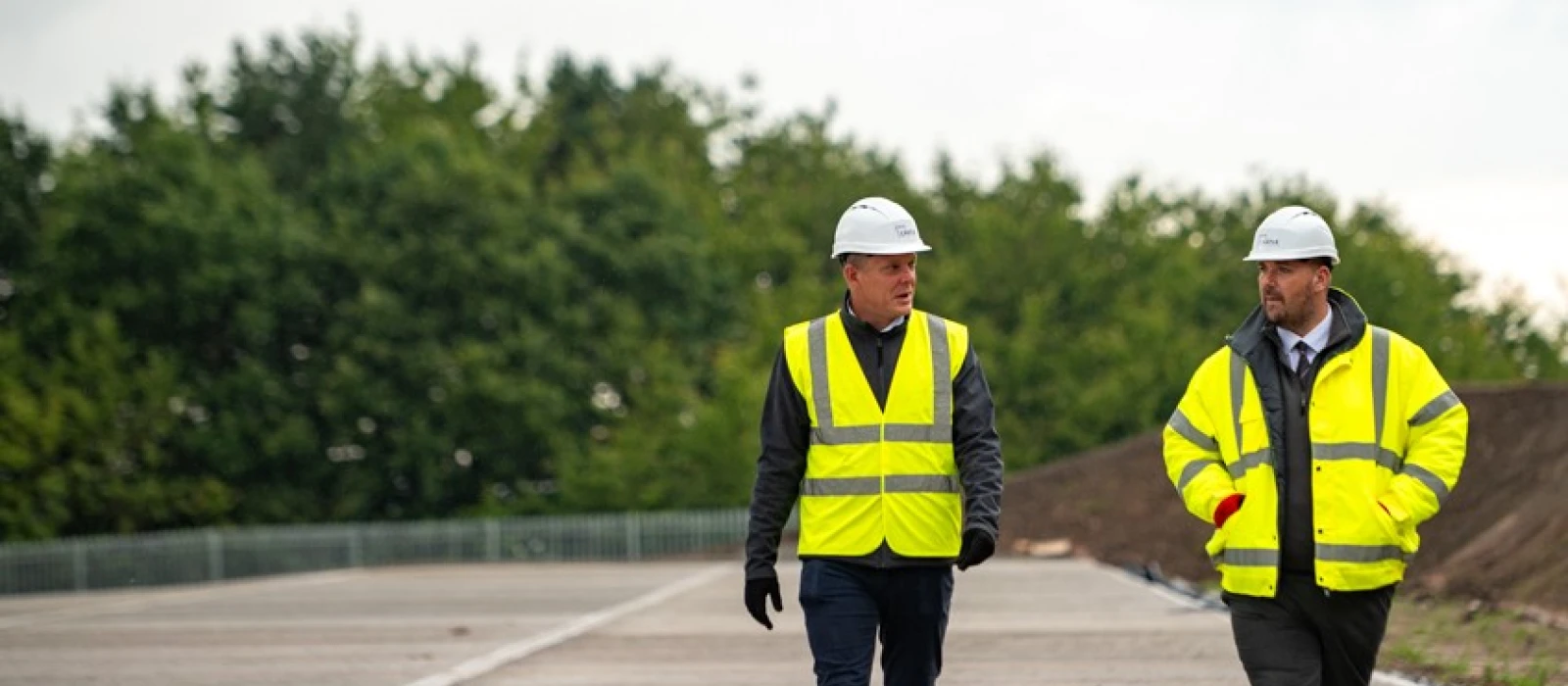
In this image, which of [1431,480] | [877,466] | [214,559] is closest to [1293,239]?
[1431,480]

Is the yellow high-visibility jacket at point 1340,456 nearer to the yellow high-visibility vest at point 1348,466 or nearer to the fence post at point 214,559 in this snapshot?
the yellow high-visibility vest at point 1348,466

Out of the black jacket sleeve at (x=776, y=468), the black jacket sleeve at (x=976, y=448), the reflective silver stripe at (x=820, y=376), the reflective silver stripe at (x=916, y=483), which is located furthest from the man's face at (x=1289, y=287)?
the black jacket sleeve at (x=776, y=468)

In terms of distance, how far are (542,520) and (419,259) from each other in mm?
9150

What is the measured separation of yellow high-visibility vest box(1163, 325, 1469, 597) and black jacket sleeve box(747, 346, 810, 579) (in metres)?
1.13

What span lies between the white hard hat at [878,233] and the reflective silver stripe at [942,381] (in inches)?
9.3

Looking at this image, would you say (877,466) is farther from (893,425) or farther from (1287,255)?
(1287,255)

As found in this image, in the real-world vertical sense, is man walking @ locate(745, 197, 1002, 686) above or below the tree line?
below

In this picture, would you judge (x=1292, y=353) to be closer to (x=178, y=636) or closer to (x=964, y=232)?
(x=178, y=636)

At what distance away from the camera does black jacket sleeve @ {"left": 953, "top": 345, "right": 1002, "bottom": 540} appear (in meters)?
8.20

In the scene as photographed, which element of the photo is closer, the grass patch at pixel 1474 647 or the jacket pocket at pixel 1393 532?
the jacket pocket at pixel 1393 532

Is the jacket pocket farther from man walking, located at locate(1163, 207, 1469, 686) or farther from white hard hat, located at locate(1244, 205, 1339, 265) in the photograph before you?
white hard hat, located at locate(1244, 205, 1339, 265)

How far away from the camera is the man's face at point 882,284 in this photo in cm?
833

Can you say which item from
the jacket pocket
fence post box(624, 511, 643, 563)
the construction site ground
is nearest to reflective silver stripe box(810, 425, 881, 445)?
the jacket pocket

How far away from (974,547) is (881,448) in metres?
0.42
